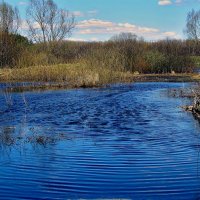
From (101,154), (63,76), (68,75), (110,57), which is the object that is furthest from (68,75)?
(101,154)

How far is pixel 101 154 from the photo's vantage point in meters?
8.75

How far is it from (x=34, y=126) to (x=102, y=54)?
60.6ft

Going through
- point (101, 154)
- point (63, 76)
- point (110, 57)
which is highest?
point (110, 57)

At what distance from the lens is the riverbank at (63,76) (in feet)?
90.2

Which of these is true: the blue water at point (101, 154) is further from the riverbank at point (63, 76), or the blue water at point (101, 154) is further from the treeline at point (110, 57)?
the treeline at point (110, 57)

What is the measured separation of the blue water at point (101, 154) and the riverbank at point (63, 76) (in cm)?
1062

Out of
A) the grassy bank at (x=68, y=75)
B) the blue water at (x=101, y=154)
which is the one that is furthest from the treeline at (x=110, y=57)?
the blue water at (x=101, y=154)

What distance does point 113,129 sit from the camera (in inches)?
478

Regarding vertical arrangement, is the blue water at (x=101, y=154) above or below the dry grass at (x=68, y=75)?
below

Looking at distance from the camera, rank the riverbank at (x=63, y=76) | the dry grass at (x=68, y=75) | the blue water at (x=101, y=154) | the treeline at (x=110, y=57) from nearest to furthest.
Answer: the blue water at (x=101, y=154) → the riverbank at (x=63, y=76) → the dry grass at (x=68, y=75) → the treeline at (x=110, y=57)

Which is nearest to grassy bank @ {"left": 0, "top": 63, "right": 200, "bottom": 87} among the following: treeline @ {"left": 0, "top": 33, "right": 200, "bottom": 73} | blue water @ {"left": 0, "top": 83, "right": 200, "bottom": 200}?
treeline @ {"left": 0, "top": 33, "right": 200, "bottom": 73}

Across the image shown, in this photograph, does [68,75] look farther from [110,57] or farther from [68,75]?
[110,57]

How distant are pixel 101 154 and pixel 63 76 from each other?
69.6 feet

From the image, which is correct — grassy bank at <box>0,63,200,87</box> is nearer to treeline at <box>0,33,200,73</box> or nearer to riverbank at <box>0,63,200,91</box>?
riverbank at <box>0,63,200,91</box>
